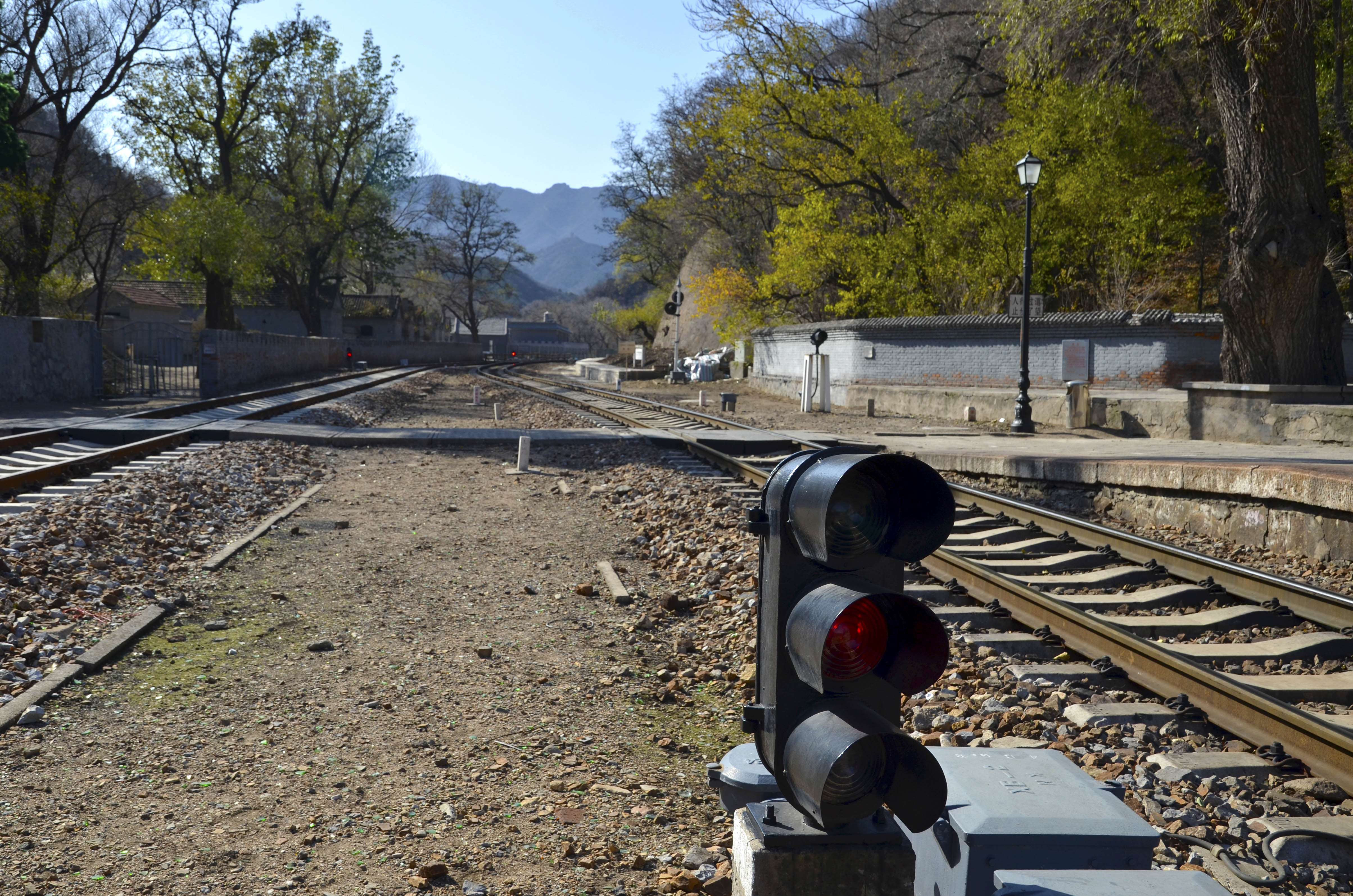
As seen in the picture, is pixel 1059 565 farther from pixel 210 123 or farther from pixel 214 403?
pixel 210 123

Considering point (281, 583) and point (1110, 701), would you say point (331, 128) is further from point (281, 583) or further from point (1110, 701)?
point (1110, 701)

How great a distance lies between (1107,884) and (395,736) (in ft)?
10.3

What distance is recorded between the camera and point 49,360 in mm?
20438

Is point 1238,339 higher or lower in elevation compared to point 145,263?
lower

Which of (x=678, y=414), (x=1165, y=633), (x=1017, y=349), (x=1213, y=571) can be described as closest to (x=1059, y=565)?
(x=1213, y=571)

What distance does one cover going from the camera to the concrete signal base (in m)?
1.98

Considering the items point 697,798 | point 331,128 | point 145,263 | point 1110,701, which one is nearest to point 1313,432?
point 1110,701

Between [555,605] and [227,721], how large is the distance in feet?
7.96

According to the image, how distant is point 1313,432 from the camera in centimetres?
1292

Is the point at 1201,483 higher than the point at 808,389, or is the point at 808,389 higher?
the point at 808,389

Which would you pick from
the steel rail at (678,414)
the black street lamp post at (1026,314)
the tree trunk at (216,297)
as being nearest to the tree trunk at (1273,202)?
the black street lamp post at (1026,314)

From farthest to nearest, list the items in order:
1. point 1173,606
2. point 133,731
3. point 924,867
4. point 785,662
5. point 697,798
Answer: point 1173,606, point 133,731, point 697,798, point 924,867, point 785,662

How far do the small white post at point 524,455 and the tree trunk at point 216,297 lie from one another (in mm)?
28817

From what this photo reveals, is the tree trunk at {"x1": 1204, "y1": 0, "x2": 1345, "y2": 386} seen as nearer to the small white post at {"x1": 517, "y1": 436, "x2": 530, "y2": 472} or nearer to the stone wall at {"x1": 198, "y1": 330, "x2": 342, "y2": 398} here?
the small white post at {"x1": 517, "y1": 436, "x2": 530, "y2": 472}
